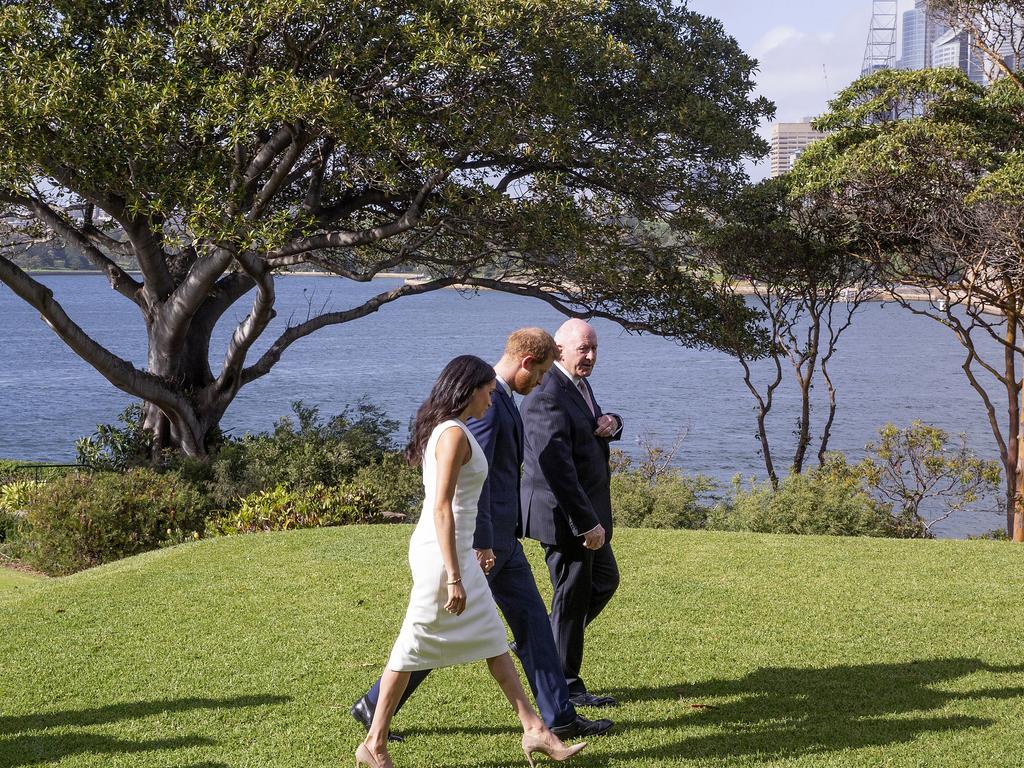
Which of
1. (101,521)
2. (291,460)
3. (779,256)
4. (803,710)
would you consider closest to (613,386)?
(779,256)

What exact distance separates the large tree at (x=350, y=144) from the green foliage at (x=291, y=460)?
1.69 m

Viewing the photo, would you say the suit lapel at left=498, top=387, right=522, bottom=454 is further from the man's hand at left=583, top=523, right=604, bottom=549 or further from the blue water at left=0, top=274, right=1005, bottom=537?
the blue water at left=0, top=274, right=1005, bottom=537

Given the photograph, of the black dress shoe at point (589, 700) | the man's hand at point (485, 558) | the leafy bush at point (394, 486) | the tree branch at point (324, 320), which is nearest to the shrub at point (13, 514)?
the tree branch at point (324, 320)

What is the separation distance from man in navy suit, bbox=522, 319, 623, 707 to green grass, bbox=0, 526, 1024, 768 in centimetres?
57

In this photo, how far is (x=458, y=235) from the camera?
1552cm

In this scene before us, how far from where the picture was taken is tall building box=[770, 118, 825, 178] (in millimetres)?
16234

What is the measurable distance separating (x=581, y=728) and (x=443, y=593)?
115 centimetres

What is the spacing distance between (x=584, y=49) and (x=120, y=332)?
8276cm

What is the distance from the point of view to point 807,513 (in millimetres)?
12648

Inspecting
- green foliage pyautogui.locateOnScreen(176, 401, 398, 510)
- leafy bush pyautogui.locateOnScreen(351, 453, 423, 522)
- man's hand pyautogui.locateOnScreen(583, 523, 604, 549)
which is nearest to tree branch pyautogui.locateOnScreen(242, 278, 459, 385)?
green foliage pyautogui.locateOnScreen(176, 401, 398, 510)

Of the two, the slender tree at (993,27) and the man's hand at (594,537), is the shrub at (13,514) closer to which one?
the man's hand at (594,537)

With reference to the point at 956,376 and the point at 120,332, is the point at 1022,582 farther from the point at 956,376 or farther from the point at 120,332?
the point at 120,332

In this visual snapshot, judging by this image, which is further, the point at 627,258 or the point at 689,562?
the point at 627,258

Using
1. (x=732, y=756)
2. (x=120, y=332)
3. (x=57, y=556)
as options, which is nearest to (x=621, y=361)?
(x=120, y=332)
